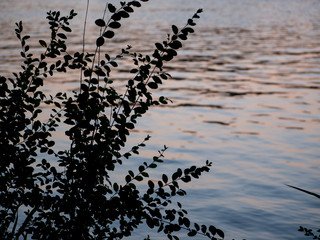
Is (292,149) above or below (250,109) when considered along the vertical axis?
below

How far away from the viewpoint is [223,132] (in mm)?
12188

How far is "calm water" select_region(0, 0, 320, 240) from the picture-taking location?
7.92m

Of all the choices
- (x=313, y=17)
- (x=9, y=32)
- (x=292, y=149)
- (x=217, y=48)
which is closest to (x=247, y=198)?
(x=292, y=149)

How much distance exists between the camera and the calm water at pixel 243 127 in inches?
312

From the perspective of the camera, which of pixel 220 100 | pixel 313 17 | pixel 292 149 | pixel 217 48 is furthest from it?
pixel 313 17

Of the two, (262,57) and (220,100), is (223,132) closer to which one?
(220,100)

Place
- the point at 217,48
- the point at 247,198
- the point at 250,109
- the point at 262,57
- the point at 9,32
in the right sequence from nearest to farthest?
the point at 247,198 < the point at 250,109 < the point at 262,57 < the point at 217,48 < the point at 9,32

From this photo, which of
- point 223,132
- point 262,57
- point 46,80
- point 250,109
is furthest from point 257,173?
point 262,57

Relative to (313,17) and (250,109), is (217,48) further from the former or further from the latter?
(313,17)

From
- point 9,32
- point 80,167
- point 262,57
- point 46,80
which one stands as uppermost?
point 9,32

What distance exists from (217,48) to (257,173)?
18405mm

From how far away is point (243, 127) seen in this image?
41.3 feet

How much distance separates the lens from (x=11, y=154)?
471 centimetres

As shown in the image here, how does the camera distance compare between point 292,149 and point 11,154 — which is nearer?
point 11,154
